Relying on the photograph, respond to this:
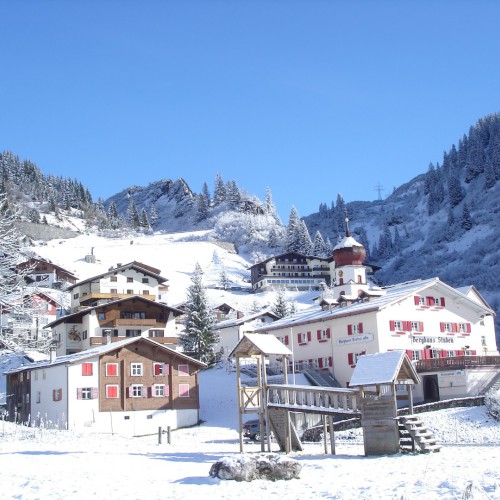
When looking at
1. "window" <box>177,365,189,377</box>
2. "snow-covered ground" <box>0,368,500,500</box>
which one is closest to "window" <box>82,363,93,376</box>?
"window" <box>177,365,189,377</box>

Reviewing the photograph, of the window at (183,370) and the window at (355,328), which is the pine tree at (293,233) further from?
the window at (183,370)

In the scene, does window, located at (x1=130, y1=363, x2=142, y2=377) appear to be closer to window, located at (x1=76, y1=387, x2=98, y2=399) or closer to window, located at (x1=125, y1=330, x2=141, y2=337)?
window, located at (x1=76, y1=387, x2=98, y2=399)

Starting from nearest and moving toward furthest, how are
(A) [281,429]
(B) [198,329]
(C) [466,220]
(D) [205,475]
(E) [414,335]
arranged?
1. (D) [205,475]
2. (A) [281,429]
3. (E) [414,335]
4. (B) [198,329]
5. (C) [466,220]

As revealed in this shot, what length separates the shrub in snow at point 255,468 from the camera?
→ 56.5 feet

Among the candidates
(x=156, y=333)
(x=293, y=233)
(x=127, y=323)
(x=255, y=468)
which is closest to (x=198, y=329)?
(x=156, y=333)

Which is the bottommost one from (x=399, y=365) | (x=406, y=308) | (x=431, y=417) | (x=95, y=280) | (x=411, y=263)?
(x=431, y=417)

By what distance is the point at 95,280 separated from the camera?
86000 mm

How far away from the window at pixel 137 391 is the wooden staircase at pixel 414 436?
28978mm

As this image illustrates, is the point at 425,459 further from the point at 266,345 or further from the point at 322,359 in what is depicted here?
the point at 322,359

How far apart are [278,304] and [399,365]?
2130 inches

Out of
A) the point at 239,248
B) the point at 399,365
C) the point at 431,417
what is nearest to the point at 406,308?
the point at 431,417

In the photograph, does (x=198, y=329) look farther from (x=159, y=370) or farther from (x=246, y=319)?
(x=159, y=370)

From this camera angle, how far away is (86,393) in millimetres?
47438

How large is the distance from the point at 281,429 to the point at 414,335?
95.4 ft
